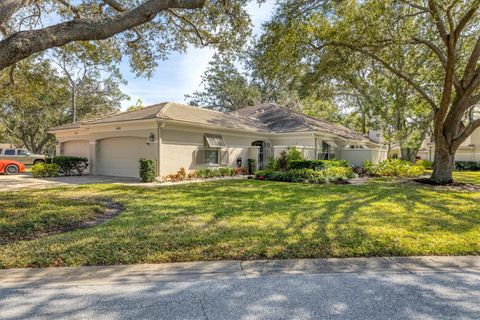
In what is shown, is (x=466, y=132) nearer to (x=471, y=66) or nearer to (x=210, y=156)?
(x=471, y=66)

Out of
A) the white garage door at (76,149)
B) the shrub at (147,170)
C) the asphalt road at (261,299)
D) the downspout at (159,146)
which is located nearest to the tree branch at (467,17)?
the asphalt road at (261,299)

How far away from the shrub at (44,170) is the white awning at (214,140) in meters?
8.99

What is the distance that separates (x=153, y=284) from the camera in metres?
3.85

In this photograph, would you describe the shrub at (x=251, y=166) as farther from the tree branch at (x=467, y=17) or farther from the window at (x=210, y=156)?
the tree branch at (x=467, y=17)

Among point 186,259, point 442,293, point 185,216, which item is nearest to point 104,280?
point 186,259

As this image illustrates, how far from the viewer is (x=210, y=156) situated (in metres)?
18.0

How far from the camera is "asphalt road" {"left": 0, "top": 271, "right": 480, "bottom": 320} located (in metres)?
3.18

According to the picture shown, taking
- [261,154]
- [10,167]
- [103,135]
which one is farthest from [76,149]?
[261,154]

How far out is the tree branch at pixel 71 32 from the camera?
5.86m

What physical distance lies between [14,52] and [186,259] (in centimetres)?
528

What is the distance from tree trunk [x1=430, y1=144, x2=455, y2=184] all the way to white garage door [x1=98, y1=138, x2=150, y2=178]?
14.9 metres

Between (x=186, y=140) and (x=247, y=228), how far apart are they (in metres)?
11.0

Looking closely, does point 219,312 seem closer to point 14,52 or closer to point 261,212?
point 261,212

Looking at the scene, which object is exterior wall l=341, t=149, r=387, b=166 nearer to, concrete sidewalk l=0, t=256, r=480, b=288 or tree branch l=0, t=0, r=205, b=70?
tree branch l=0, t=0, r=205, b=70
